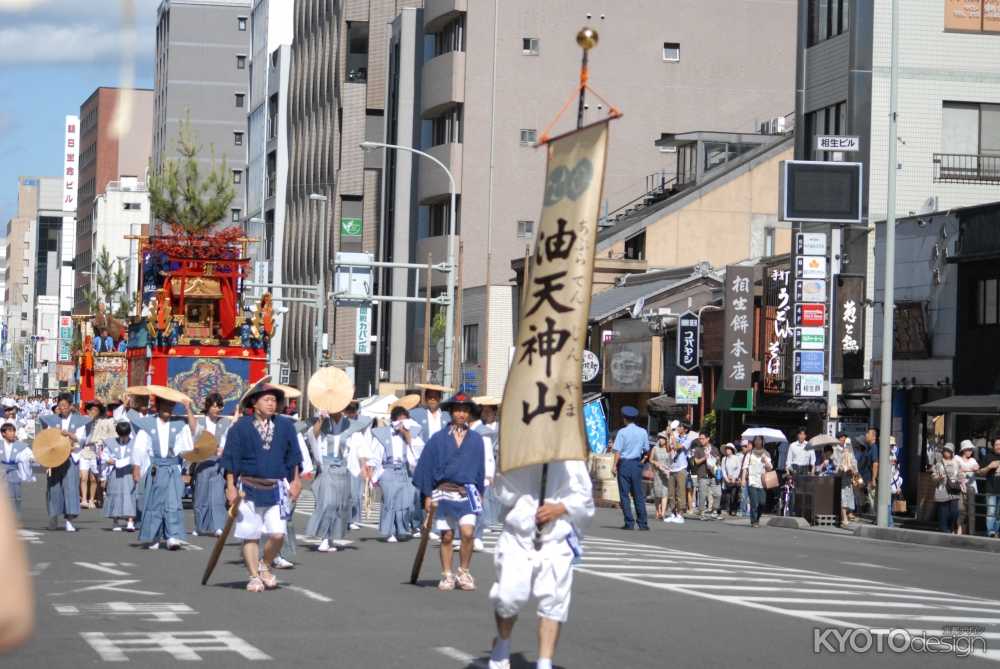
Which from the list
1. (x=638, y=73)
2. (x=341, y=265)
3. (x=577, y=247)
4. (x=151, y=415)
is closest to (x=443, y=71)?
(x=638, y=73)

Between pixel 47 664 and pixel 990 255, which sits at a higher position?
pixel 990 255

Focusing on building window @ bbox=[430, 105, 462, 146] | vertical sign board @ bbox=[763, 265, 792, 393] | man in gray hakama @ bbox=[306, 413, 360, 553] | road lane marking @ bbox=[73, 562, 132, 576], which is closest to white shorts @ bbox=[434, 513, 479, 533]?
road lane marking @ bbox=[73, 562, 132, 576]

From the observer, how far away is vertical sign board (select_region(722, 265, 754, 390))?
40875 mm

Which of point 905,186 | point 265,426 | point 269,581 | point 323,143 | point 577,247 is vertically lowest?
point 269,581

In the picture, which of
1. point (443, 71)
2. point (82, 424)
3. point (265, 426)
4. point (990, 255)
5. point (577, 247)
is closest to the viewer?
point (577, 247)

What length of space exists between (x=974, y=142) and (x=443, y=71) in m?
30.4

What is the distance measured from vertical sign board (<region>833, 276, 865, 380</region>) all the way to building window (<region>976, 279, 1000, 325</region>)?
322cm

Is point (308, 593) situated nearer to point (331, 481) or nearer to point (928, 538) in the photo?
point (331, 481)

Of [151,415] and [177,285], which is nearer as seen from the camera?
[151,415]

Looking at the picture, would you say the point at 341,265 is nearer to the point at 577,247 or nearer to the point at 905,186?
the point at 905,186

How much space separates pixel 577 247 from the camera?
31.2 feet

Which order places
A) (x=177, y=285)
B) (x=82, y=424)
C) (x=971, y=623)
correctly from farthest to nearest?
(x=177, y=285), (x=82, y=424), (x=971, y=623)

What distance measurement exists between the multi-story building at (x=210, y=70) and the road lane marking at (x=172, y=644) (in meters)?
110

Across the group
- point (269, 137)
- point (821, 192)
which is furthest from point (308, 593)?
point (269, 137)
